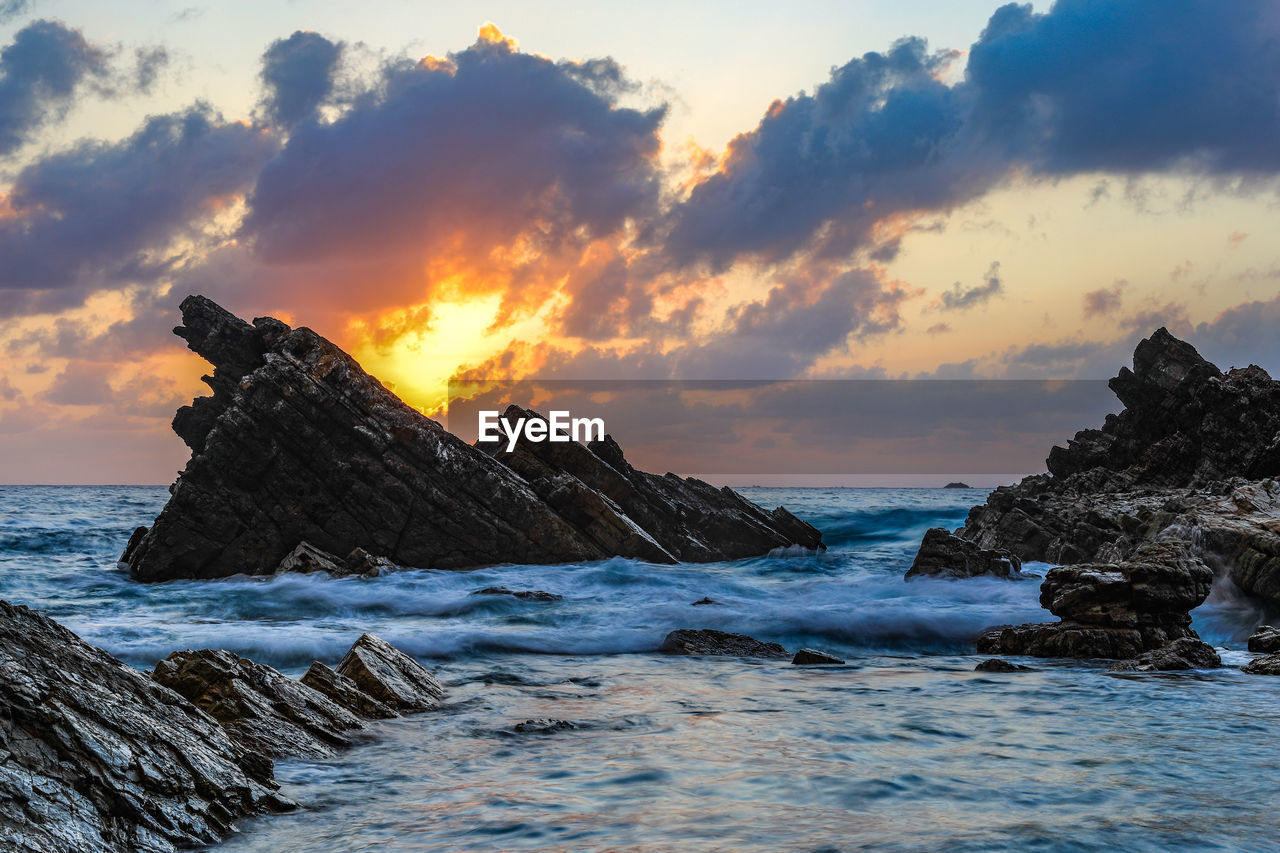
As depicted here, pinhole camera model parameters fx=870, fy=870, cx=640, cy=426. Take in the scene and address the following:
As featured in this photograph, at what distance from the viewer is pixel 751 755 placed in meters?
8.92

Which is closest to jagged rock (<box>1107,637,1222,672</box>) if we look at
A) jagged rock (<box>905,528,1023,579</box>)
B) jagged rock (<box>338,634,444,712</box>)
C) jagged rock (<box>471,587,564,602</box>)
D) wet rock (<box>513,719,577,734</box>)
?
wet rock (<box>513,719,577,734</box>)

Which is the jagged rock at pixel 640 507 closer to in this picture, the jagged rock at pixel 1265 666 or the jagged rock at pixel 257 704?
the jagged rock at pixel 1265 666

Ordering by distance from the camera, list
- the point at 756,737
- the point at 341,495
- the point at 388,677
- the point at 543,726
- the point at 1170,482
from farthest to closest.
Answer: the point at 1170,482
the point at 341,495
the point at 388,677
the point at 543,726
the point at 756,737

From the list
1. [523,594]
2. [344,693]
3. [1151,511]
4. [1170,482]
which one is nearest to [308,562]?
[523,594]

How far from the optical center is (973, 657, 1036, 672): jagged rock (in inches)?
547

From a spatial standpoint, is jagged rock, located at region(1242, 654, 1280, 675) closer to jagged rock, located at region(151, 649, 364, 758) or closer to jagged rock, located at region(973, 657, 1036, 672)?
jagged rock, located at region(973, 657, 1036, 672)

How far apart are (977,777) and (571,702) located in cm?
562

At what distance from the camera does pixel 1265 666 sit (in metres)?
13.0

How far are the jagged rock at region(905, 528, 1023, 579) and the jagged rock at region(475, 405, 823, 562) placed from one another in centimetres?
958

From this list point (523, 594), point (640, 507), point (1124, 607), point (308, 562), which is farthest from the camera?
point (640, 507)

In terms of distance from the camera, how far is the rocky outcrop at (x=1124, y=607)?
14773mm

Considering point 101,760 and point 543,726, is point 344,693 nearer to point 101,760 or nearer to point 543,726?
point 543,726

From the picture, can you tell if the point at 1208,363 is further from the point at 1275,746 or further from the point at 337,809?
the point at 337,809

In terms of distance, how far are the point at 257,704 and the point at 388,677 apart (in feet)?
9.03
